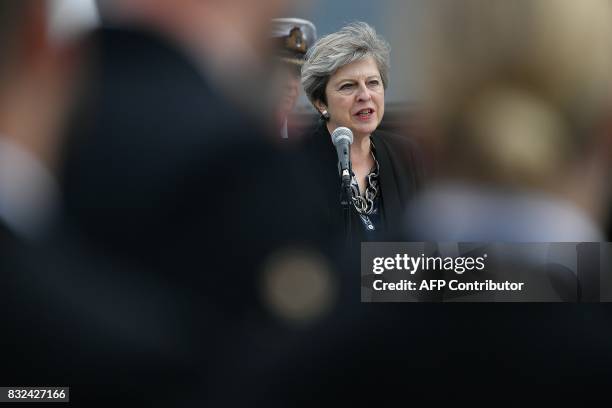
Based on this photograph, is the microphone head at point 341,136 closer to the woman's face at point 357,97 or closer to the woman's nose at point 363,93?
the woman's face at point 357,97

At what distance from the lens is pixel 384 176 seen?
252 centimetres

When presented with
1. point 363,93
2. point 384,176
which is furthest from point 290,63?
point 384,176

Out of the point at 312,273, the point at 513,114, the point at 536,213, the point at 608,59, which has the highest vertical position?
the point at 608,59

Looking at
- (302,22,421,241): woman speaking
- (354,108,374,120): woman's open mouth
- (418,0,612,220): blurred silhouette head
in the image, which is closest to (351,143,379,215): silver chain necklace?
(302,22,421,241): woman speaking

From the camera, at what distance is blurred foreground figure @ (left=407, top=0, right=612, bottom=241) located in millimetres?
2488

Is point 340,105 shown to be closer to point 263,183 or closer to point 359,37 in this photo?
point 359,37

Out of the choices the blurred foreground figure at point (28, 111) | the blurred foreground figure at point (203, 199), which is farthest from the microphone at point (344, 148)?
the blurred foreground figure at point (28, 111)

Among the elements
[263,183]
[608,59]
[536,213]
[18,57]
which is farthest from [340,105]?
[18,57]

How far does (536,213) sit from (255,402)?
4.06 feet

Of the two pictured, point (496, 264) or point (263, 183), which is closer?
point (263, 183)

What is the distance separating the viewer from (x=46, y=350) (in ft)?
8.22

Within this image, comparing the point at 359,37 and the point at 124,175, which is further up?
the point at 359,37

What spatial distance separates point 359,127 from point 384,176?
203mm

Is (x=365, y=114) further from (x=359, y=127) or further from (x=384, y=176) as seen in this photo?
(x=384, y=176)
